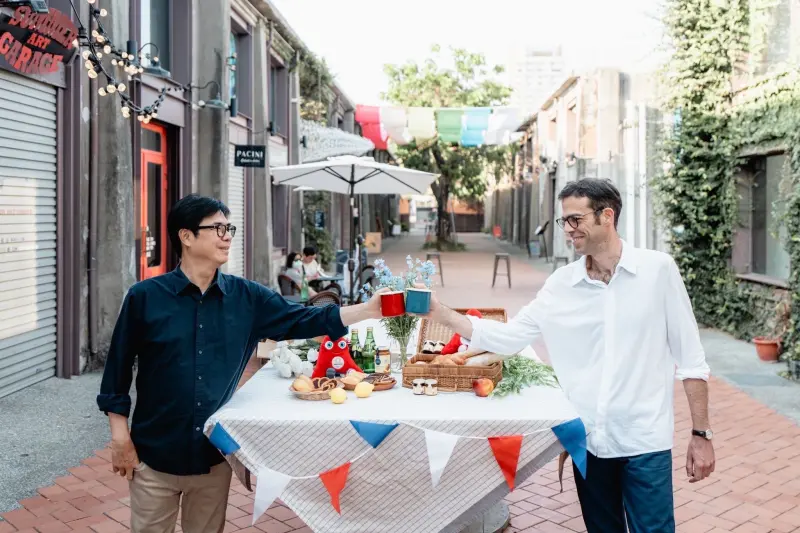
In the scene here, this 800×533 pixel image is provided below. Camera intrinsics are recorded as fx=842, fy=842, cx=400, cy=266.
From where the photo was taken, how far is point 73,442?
237 inches

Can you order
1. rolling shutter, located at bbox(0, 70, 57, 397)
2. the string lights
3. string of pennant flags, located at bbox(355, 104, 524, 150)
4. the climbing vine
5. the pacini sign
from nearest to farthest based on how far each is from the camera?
rolling shutter, located at bbox(0, 70, 57, 397) < the string lights < the climbing vine < the pacini sign < string of pennant flags, located at bbox(355, 104, 524, 150)

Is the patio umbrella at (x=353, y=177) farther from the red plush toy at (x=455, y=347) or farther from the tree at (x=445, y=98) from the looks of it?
the tree at (x=445, y=98)

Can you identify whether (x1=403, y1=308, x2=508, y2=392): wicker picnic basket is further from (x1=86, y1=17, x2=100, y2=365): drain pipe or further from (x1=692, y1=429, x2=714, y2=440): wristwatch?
(x1=86, y1=17, x2=100, y2=365): drain pipe

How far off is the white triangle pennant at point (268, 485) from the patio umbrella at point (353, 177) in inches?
340

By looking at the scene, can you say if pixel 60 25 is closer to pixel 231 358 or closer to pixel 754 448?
pixel 231 358

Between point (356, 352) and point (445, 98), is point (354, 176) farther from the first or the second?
point (445, 98)

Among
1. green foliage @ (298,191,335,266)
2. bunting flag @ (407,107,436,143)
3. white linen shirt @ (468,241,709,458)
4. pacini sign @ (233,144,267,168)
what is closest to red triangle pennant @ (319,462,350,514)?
→ white linen shirt @ (468,241,709,458)

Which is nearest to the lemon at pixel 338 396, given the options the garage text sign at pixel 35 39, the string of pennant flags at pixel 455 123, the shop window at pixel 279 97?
the garage text sign at pixel 35 39

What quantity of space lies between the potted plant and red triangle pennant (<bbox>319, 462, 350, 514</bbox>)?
7.86 m

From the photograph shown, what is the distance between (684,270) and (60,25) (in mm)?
9186

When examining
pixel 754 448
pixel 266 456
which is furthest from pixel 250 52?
pixel 266 456

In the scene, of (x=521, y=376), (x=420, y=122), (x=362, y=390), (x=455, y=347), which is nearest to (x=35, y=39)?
(x=455, y=347)

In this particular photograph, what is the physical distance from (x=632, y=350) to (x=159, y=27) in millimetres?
11185

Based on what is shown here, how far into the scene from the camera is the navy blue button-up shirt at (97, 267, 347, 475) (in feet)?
9.41
